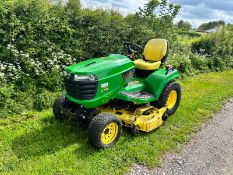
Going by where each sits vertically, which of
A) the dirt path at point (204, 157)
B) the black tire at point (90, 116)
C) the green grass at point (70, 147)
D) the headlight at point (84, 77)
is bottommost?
the dirt path at point (204, 157)

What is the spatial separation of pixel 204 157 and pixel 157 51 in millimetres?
2206

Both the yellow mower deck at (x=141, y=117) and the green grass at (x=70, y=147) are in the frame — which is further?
the yellow mower deck at (x=141, y=117)

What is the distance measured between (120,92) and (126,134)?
0.73 m

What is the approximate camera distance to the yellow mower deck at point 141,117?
526cm

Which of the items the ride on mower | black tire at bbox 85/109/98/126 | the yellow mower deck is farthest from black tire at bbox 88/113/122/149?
the yellow mower deck

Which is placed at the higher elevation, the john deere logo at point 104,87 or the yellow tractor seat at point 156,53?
the yellow tractor seat at point 156,53

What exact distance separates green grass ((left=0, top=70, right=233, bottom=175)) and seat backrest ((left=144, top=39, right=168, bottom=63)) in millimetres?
1246

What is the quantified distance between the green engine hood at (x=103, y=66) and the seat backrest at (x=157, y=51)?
39.1 inches

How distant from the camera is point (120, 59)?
5.30 metres

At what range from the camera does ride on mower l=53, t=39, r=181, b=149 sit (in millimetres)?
4730

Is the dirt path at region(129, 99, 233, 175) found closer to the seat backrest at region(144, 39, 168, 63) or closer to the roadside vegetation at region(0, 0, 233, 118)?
the seat backrest at region(144, 39, 168, 63)

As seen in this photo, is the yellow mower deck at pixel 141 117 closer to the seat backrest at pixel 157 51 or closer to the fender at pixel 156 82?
the fender at pixel 156 82

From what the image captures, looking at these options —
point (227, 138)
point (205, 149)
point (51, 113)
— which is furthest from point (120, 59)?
point (227, 138)

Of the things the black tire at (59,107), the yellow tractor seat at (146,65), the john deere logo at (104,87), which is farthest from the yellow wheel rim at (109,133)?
the yellow tractor seat at (146,65)
